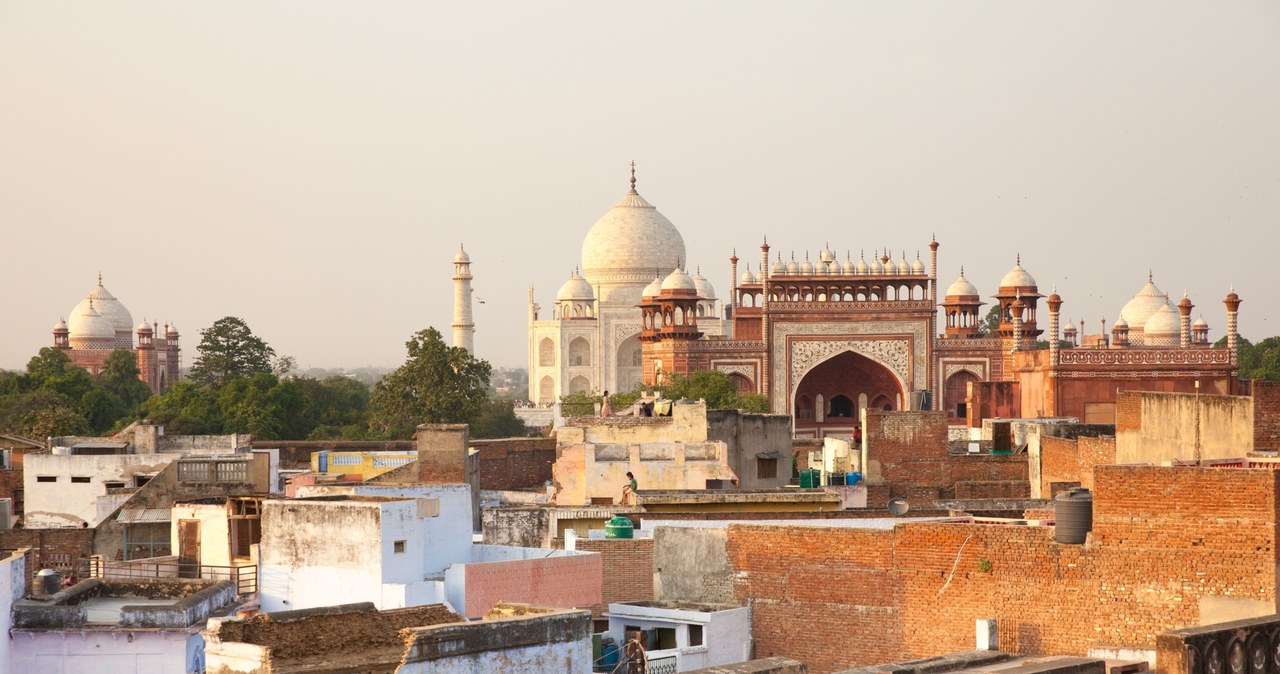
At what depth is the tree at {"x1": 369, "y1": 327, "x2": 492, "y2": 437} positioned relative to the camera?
40.6 meters

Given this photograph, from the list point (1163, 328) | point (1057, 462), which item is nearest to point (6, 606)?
point (1057, 462)

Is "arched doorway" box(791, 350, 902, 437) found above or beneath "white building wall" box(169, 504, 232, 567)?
above

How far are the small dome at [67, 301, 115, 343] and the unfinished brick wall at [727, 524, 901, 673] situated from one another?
2374 inches

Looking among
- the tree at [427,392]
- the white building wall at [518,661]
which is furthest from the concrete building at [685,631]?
the tree at [427,392]

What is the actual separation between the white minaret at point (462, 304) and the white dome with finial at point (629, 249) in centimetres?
430

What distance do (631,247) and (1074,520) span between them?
51835 mm

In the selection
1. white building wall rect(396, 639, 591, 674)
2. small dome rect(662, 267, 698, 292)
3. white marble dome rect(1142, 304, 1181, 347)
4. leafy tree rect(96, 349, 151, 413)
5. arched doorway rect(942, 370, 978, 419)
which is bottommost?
white building wall rect(396, 639, 591, 674)

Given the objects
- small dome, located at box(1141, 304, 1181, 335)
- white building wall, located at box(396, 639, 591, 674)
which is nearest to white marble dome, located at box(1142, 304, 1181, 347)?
small dome, located at box(1141, 304, 1181, 335)

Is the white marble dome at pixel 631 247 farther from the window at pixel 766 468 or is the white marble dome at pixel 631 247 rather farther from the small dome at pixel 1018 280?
the window at pixel 766 468

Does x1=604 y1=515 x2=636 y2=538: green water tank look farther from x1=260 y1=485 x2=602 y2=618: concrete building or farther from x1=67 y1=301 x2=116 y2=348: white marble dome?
x1=67 y1=301 x2=116 y2=348: white marble dome

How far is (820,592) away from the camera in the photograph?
11922 mm

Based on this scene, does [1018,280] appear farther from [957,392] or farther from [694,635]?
[694,635]

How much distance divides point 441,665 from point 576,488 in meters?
12.5

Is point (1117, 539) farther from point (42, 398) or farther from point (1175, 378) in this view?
point (42, 398)
